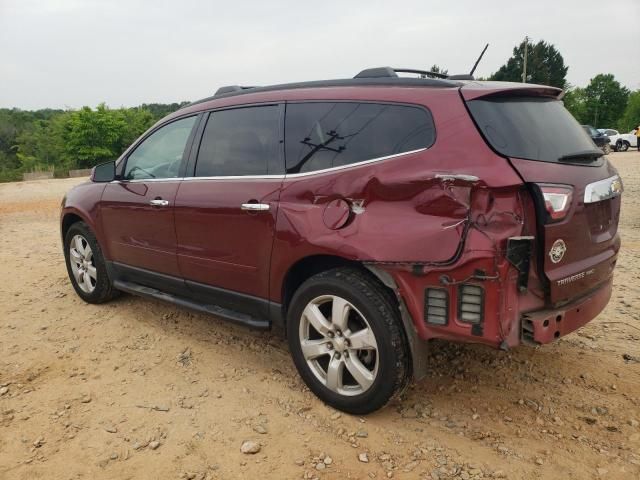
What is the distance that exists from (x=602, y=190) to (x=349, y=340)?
5.16 feet

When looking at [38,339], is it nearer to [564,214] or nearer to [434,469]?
[434,469]

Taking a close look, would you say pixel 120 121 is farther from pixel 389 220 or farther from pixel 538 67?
pixel 389 220

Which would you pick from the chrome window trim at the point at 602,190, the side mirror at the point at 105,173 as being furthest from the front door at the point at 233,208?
the chrome window trim at the point at 602,190

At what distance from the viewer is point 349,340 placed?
2.93 metres

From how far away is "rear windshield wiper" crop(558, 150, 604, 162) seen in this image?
272cm

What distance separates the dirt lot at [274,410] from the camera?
263 cm

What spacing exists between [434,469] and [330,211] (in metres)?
1.41

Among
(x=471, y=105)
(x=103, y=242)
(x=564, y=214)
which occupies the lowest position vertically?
(x=103, y=242)

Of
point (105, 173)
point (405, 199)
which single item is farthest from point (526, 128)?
point (105, 173)

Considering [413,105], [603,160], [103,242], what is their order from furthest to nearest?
[103,242] → [603,160] → [413,105]

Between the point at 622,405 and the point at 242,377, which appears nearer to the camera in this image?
the point at 622,405

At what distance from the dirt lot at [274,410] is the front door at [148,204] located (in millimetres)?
628

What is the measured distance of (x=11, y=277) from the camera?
20.0 feet

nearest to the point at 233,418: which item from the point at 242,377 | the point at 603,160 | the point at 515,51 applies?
the point at 242,377
